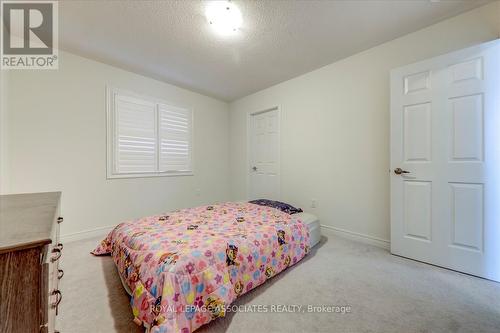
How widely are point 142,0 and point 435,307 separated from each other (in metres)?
3.32

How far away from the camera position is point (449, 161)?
1.90 meters

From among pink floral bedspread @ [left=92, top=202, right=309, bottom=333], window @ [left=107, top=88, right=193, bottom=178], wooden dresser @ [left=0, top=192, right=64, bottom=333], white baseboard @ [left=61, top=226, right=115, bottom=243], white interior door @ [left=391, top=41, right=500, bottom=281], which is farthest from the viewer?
window @ [left=107, top=88, right=193, bottom=178]

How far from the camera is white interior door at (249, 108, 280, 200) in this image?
12.1 ft

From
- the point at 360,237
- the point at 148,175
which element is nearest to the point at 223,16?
the point at 148,175

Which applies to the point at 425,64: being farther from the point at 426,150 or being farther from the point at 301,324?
the point at 301,324

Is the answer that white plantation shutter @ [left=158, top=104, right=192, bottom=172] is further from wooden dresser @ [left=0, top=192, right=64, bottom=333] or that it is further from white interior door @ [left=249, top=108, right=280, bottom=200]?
wooden dresser @ [left=0, top=192, right=64, bottom=333]

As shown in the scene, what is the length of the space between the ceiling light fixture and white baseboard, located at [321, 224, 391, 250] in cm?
277

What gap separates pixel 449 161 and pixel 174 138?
3717mm

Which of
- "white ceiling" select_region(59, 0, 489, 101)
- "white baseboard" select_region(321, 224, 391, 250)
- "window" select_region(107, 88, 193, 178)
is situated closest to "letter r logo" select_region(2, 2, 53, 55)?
"white ceiling" select_region(59, 0, 489, 101)

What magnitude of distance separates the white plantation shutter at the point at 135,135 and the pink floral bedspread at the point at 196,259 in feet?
4.38

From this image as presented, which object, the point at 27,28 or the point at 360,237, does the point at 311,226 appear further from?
the point at 27,28

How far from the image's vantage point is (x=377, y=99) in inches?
97.0

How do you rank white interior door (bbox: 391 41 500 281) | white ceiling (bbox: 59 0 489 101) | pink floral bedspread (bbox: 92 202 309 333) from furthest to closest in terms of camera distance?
white ceiling (bbox: 59 0 489 101)
white interior door (bbox: 391 41 500 281)
pink floral bedspread (bbox: 92 202 309 333)

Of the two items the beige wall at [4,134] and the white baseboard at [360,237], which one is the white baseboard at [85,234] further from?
the white baseboard at [360,237]
